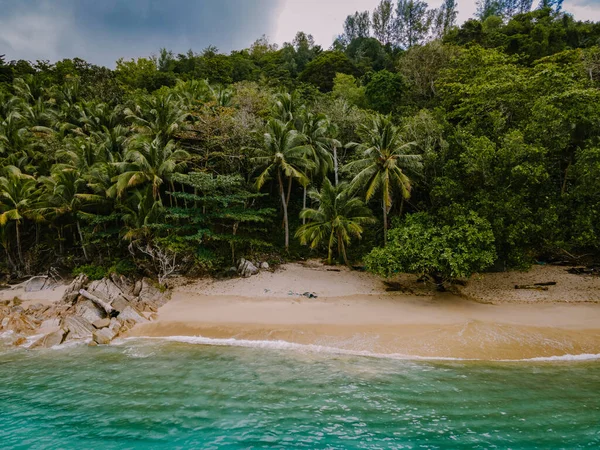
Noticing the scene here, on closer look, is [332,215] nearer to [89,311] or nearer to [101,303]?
[101,303]

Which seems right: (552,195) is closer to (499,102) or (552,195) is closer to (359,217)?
(499,102)

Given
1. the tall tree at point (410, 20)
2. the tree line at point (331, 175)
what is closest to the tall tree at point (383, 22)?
the tall tree at point (410, 20)

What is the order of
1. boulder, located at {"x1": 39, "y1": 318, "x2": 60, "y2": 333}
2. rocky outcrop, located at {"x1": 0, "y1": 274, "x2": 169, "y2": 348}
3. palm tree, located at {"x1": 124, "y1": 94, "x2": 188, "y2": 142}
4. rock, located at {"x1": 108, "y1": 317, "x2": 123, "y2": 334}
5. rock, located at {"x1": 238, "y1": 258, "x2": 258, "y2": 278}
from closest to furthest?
rocky outcrop, located at {"x1": 0, "y1": 274, "x2": 169, "y2": 348}, rock, located at {"x1": 108, "y1": 317, "x2": 123, "y2": 334}, boulder, located at {"x1": 39, "y1": 318, "x2": 60, "y2": 333}, rock, located at {"x1": 238, "y1": 258, "x2": 258, "y2": 278}, palm tree, located at {"x1": 124, "y1": 94, "x2": 188, "y2": 142}

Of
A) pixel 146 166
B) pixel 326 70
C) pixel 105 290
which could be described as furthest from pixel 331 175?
pixel 326 70

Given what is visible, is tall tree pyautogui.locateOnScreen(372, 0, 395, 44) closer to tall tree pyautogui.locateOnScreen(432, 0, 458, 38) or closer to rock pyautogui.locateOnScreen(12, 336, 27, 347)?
tall tree pyautogui.locateOnScreen(432, 0, 458, 38)

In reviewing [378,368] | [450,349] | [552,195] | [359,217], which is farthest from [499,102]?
[378,368]

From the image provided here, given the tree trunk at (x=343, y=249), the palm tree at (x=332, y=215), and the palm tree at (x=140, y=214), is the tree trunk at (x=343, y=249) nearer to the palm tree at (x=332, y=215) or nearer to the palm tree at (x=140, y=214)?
the palm tree at (x=332, y=215)

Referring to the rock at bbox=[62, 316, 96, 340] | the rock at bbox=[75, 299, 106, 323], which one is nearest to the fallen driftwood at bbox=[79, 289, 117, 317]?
the rock at bbox=[75, 299, 106, 323]
